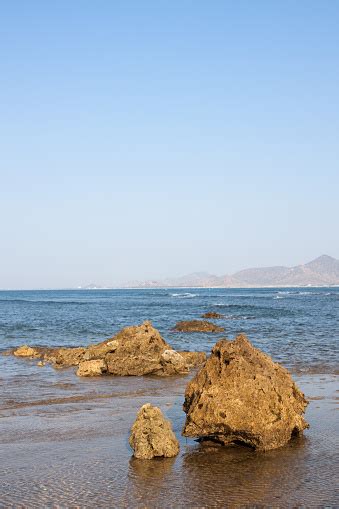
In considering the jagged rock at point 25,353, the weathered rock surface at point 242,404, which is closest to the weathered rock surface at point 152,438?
the weathered rock surface at point 242,404

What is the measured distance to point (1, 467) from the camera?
910 centimetres

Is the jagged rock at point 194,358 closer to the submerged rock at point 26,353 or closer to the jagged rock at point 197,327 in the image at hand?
the submerged rock at point 26,353

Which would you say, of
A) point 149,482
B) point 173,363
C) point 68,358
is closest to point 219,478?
point 149,482

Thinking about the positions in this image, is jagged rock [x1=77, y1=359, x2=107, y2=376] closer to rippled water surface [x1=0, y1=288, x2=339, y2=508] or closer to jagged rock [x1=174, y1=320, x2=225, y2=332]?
rippled water surface [x1=0, y1=288, x2=339, y2=508]

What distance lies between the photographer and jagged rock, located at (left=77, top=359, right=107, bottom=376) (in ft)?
66.5

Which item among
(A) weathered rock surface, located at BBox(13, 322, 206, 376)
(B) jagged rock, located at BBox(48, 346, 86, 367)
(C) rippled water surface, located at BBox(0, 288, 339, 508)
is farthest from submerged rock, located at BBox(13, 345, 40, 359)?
(C) rippled water surface, located at BBox(0, 288, 339, 508)

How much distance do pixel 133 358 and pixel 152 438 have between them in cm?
1112

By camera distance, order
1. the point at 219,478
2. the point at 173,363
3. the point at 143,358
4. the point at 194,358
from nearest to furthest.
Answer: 1. the point at 219,478
2. the point at 173,363
3. the point at 143,358
4. the point at 194,358

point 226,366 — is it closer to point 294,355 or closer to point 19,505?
point 19,505

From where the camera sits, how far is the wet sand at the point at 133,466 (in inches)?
305

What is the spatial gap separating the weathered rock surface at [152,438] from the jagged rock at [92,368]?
1026 cm

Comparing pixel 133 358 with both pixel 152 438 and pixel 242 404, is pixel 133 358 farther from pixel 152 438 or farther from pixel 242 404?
pixel 152 438

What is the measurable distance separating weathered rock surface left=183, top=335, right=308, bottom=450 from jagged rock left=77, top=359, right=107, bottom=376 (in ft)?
30.6

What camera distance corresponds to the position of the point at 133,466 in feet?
30.3
